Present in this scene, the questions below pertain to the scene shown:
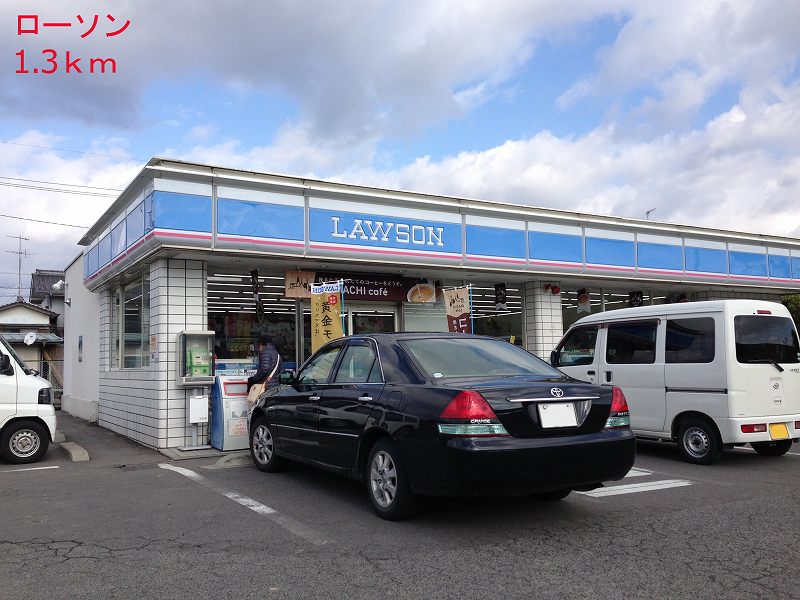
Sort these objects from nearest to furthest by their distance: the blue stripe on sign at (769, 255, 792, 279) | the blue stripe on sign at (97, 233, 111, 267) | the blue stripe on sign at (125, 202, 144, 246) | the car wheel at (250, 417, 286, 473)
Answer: the car wheel at (250, 417, 286, 473) < the blue stripe on sign at (125, 202, 144, 246) < the blue stripe on sign at (97, 233, 111, 267) < the blue stripe on sign at (769, 255, 792, 279)

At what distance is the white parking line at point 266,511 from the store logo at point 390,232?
16.0ft

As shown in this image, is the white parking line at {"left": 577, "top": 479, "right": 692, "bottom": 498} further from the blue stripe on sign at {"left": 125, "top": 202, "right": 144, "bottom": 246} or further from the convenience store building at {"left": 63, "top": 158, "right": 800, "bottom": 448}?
the blue stripe on sign at {"left": 125, "top": 202, "right": 144, "bottom": 246}

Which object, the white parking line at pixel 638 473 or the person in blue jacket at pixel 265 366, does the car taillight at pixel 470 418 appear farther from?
the person in blue jacket at pixel 265 366

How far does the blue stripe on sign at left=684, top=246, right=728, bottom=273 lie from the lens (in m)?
16.3

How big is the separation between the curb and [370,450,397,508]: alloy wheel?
5.89m

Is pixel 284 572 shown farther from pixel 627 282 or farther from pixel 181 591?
pixel 627 282

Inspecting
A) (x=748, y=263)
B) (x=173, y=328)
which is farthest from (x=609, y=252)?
(x=173, y=328)

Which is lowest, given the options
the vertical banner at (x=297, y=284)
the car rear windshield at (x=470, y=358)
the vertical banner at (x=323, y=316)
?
the car rear windshield at (x=470, y=358)

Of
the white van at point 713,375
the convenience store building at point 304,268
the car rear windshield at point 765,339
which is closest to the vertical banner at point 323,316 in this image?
the convenience store building at point 304,268

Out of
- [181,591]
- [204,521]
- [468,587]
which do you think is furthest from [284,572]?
[204,521]

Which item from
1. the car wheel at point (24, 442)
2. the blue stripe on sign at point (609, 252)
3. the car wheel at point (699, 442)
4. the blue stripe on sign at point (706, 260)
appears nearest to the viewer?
the car wheel at point (699, 442)

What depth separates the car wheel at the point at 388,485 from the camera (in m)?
5.28

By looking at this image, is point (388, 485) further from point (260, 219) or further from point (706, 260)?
point (706, 260)

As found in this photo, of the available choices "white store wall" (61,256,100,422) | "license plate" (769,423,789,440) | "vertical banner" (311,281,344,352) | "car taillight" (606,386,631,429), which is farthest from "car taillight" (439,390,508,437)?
"white store wall" (61,256,100,422)
